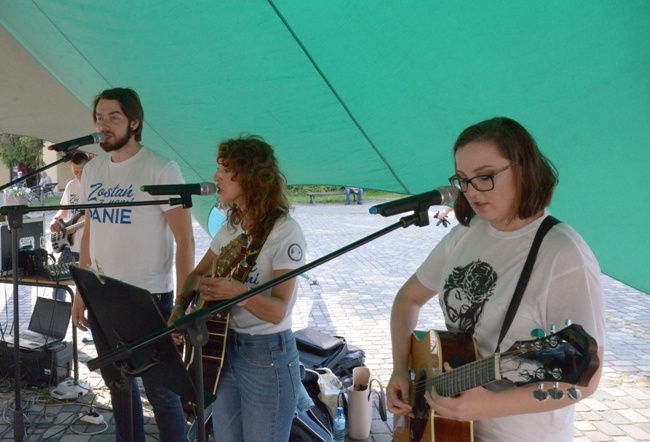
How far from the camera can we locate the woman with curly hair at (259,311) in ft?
6.88

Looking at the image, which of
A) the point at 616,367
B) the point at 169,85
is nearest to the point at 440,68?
the point at 169,85

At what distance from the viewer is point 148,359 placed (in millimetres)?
1607

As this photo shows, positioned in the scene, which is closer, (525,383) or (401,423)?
(525,383)

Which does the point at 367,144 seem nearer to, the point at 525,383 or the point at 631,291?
the point at 525,383

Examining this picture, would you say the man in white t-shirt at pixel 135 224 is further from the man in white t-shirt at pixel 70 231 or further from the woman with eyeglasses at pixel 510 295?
the man in white t-shirt at pixel 70 231

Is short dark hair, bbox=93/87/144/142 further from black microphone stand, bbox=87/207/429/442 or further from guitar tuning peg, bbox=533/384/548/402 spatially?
guitar tuning peg, bbox=533/384/548/402

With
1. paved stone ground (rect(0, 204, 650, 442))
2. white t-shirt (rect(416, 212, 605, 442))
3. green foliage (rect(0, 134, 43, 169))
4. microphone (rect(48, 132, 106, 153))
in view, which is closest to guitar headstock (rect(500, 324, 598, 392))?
white t-shirt (rect(416, 212, 605, 442))

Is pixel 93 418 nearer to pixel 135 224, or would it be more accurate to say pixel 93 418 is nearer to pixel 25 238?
pixel 25 238

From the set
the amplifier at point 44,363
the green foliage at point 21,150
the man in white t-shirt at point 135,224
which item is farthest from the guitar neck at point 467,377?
the green foliage at point 21,150

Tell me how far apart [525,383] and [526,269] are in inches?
11.7

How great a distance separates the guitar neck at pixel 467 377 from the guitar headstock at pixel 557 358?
48mm

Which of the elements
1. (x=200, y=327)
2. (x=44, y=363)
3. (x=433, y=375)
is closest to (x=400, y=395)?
(x=433, y=375)

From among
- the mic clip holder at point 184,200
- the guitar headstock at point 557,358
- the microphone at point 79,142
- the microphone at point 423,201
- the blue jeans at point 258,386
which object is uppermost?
the microphone at point 79,142

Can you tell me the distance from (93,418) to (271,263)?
2609 mm
